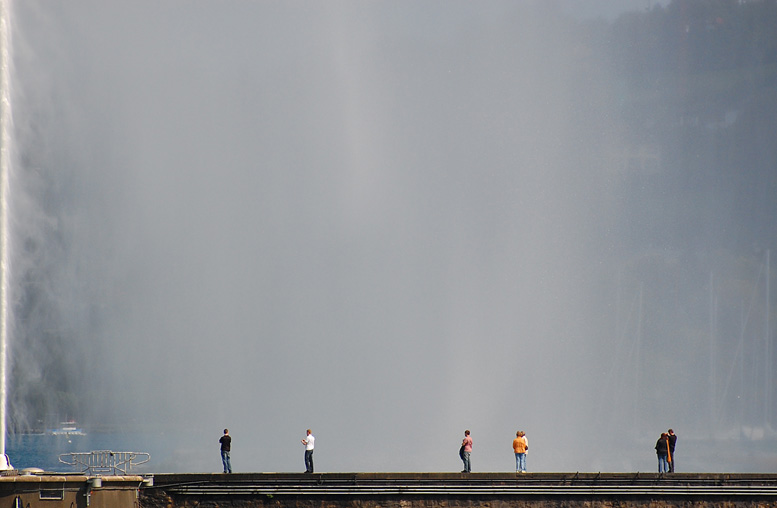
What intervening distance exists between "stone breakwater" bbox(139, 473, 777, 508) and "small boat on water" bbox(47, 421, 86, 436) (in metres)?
121

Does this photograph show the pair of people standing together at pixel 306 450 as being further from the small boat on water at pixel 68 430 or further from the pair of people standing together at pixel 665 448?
the small boat on water at pixel 68 430

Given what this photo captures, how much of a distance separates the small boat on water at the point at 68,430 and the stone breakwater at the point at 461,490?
397ft

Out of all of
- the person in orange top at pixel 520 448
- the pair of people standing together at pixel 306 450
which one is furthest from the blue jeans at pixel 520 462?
the pair of people standing together at pixel 306 450

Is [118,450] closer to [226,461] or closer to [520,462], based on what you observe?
[226,461]

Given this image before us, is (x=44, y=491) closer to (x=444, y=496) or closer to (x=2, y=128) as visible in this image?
(x=444, y=496)

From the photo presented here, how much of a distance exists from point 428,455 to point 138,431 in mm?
88271

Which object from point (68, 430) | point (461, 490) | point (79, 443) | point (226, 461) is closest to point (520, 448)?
point (461, 490)

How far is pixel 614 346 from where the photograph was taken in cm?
9350

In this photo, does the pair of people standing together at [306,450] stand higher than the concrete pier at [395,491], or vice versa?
the pair of people standing together at [306,450]

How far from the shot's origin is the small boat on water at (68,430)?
145 m

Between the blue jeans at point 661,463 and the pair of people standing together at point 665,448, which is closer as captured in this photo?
the pair of people standing together at point 665,448

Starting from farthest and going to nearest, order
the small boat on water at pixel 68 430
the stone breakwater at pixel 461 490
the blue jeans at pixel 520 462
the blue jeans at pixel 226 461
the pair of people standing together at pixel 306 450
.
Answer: the small boat on water at pixel 68 430, the blue jeans at pixel 226 461, the blue jeans at pixel 520 462, the pair of people standing together at pixel 306 450, the stone breakwater at pixel 461 490

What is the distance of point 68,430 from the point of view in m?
148

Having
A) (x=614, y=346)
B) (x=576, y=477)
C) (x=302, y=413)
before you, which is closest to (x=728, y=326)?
(x=614, y=346)
